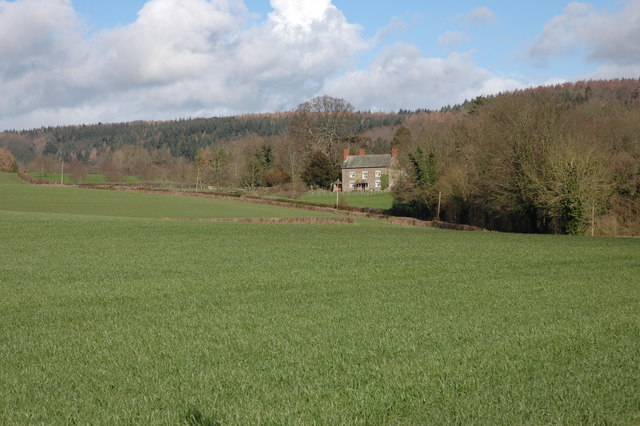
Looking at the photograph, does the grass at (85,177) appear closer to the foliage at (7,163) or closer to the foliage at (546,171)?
the foliage at (7,163)

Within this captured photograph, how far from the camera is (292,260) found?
20047 mm

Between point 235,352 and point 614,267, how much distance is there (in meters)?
15.4

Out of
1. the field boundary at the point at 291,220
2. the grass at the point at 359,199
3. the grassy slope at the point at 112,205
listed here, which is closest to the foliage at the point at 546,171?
the field boundary at the point at 291,220

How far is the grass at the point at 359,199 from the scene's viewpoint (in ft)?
265

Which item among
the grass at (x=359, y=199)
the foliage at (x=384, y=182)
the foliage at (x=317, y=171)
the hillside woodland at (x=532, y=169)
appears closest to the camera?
the hillside woodland at (x=532, y=169)

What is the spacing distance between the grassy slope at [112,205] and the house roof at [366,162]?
53177 mm

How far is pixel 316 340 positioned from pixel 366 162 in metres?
103

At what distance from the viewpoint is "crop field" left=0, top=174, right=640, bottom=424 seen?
Answer: 21.2 feet

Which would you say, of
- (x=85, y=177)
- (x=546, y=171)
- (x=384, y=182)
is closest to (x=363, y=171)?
(x=384, y=182)

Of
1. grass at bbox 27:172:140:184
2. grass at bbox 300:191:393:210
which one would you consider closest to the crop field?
grass at bbox 300:191:393:210

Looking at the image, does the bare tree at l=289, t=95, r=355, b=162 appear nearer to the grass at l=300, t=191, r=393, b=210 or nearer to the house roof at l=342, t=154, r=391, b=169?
the house roof at l=342, t=154, r=391, b=169

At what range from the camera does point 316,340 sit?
365 inches

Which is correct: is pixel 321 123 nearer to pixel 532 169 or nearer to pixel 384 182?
pixel 384 182

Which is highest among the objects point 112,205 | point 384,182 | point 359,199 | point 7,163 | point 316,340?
point 7,163
